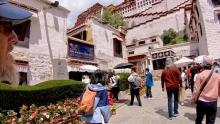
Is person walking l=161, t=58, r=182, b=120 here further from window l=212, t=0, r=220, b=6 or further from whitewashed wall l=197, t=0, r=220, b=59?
window l=212, t=0, r=220, b=6

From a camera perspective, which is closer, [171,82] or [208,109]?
[208,109]

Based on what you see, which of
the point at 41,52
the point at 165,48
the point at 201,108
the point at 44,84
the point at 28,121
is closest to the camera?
the point at 201,108

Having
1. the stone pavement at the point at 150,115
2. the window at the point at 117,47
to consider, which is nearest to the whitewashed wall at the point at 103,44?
the window at the point at 117,47

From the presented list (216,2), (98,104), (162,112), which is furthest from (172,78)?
(216,2)

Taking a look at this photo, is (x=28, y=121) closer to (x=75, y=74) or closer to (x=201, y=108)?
(x=201, y=108)

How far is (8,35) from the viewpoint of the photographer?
7.27ft

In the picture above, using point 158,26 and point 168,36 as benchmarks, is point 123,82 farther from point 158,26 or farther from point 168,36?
point 158,26

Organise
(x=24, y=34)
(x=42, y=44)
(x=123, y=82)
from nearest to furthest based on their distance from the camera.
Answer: (x=24, y=34), (x=42, y=44), (x=123, y=82)

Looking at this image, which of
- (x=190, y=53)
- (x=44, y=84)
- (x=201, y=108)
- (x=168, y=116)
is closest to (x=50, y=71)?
(x=44, y=84)

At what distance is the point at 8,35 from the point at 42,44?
1840 centimetres

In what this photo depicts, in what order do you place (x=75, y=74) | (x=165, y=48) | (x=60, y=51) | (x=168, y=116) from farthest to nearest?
(x=165, y=48) → (x=75, y=74) → (x=60, y=51) → (x=168, y=116)

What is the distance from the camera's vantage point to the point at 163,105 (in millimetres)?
15555

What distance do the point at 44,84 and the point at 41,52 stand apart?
554 cm

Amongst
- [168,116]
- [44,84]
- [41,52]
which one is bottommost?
[168,116]
